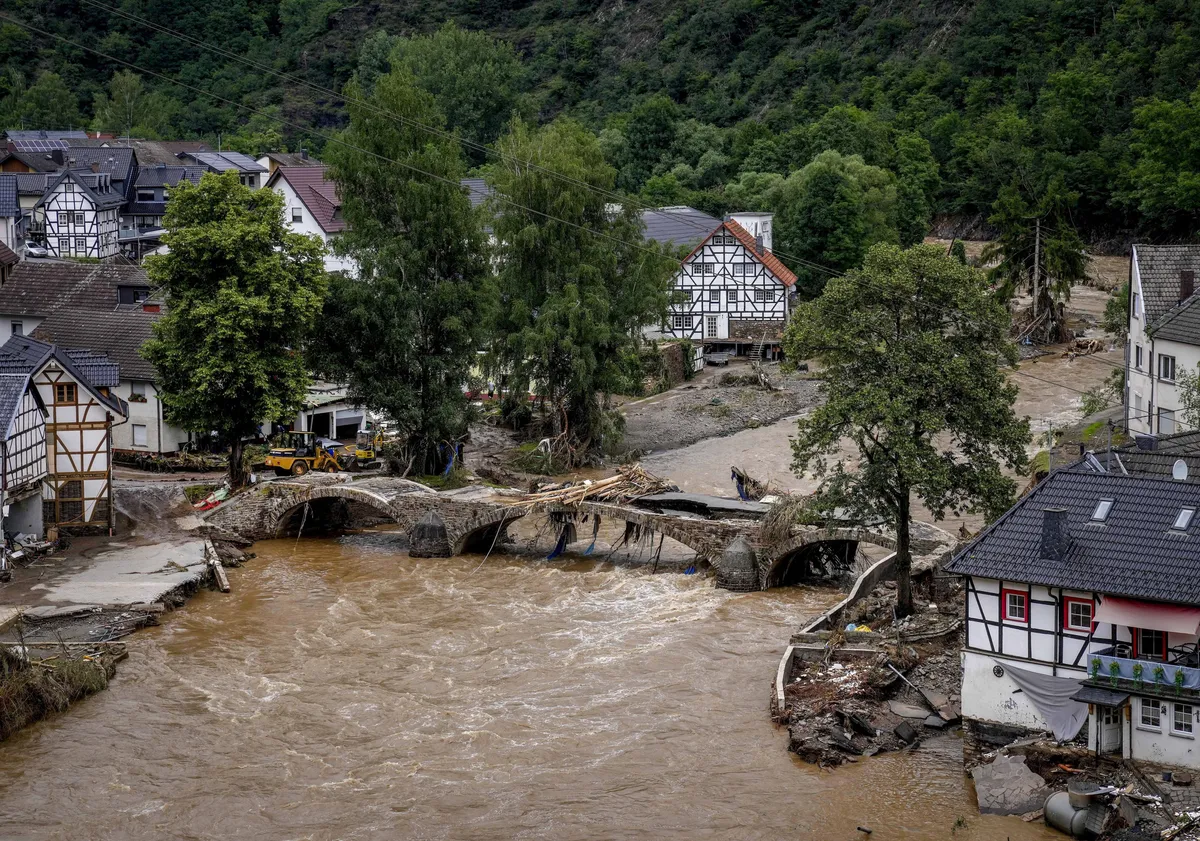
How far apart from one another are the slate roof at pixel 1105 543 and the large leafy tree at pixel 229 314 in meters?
31.2

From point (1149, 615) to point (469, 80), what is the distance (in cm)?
11353

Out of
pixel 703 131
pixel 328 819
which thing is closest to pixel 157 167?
pixel 703 131

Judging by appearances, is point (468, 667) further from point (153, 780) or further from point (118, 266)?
point (118, 266)

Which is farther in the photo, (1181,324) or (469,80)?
(469,80)

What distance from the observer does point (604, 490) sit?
5394 cm

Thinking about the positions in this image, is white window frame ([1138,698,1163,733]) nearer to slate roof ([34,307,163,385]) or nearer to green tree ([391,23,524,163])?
slate roof ([34,307,163,385])

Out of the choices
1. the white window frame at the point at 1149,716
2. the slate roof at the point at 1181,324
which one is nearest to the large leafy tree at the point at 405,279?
the slate roof at the point at 1181,324

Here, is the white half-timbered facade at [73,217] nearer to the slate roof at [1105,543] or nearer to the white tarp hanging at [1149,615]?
the slate roof at [1105,543]

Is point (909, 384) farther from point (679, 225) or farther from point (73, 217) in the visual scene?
point (73, 217)

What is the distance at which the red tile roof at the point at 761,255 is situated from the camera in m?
91.1

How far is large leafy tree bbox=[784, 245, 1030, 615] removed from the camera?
4034 centimetres

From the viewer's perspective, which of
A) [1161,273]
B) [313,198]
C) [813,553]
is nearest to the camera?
[813,553]

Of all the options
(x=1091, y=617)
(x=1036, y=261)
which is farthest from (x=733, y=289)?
(x=1091, y=617)

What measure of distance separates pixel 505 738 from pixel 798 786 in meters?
7.51
